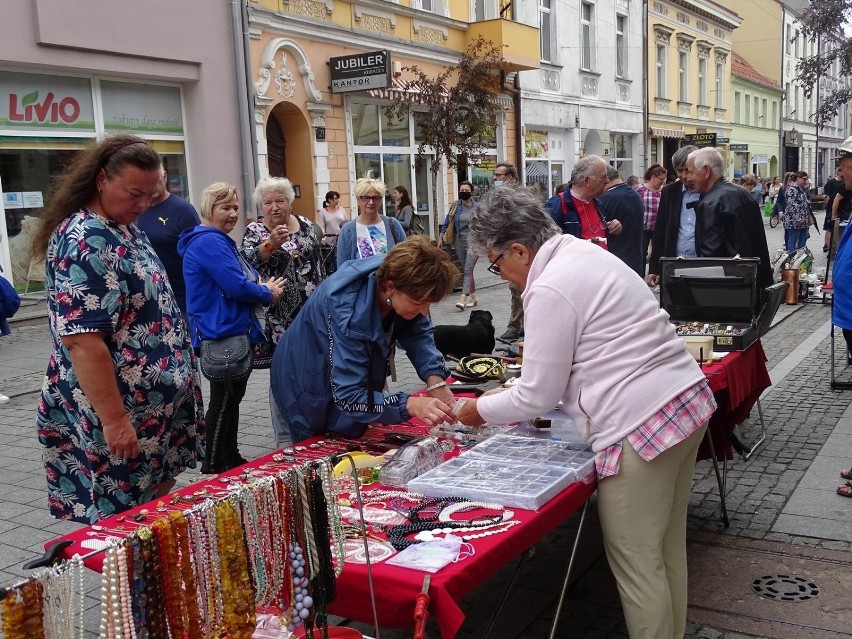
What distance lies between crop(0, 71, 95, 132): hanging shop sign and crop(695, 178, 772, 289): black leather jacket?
8.02m

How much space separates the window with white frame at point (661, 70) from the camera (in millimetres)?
27859

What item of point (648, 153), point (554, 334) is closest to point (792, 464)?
point (554, 334)

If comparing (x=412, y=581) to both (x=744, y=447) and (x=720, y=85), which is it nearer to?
(x=744, y=447)

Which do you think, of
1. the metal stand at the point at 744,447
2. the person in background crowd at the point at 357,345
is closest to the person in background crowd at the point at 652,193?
the metal stand at the point at 744,447

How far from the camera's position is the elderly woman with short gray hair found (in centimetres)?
233

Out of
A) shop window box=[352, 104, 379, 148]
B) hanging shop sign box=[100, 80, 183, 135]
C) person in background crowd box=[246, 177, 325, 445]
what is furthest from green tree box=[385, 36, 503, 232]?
person in background crowd box=[246, 177, 325, 445]

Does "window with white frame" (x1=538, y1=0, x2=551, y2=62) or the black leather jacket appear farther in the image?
"window with white frame" (x1=538, y1=0, x2=551, y2=62)

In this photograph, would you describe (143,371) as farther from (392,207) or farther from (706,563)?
(392,207)

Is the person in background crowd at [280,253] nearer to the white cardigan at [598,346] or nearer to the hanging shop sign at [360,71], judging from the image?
the white cardigan at [598,346]

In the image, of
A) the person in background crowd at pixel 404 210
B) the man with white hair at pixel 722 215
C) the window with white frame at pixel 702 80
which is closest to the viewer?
the man with white hair at pixel 722 215

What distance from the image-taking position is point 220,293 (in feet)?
14.3

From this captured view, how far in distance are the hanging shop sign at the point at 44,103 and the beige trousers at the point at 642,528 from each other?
9.39m

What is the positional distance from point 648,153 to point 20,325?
21508mm

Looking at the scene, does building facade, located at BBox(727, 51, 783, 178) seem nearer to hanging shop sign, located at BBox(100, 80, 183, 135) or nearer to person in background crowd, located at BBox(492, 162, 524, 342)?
hanging shop sign, located at BBox(100, 80, 183, 135)
